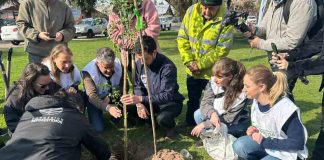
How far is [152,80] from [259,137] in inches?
67.0

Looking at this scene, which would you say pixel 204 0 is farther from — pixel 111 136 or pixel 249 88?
pixel 111 136

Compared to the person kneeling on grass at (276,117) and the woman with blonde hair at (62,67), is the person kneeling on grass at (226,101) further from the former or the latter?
the woman with blonde hair at (62,67)

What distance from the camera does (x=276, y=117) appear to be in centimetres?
329

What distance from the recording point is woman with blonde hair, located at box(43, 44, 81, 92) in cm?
451

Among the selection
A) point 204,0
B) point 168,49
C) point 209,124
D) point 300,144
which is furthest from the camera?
point 168,49

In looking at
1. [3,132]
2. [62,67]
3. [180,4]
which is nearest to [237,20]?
[62,67]

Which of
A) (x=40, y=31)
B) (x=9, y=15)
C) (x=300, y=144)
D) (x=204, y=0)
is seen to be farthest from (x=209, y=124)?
(x=9, y=15)

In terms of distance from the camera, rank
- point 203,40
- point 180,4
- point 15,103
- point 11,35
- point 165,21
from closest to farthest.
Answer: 1. point 15,103
2. point 203,40
3. point 180,4
4. point 11,35
5. point 165,21

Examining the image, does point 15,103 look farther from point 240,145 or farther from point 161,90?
point 240,145

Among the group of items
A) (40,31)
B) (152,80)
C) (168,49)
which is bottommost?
(168,49)

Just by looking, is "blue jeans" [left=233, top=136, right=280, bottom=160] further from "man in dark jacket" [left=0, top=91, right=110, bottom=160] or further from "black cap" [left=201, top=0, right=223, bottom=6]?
"black cap" [left=201, top=0, right=223, bottom=6]

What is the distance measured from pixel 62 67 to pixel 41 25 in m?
0.90

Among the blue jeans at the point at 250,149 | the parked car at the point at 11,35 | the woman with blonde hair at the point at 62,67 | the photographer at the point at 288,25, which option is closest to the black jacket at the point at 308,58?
the photographer at the point at 288,25

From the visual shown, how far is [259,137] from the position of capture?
3369 millimetres
